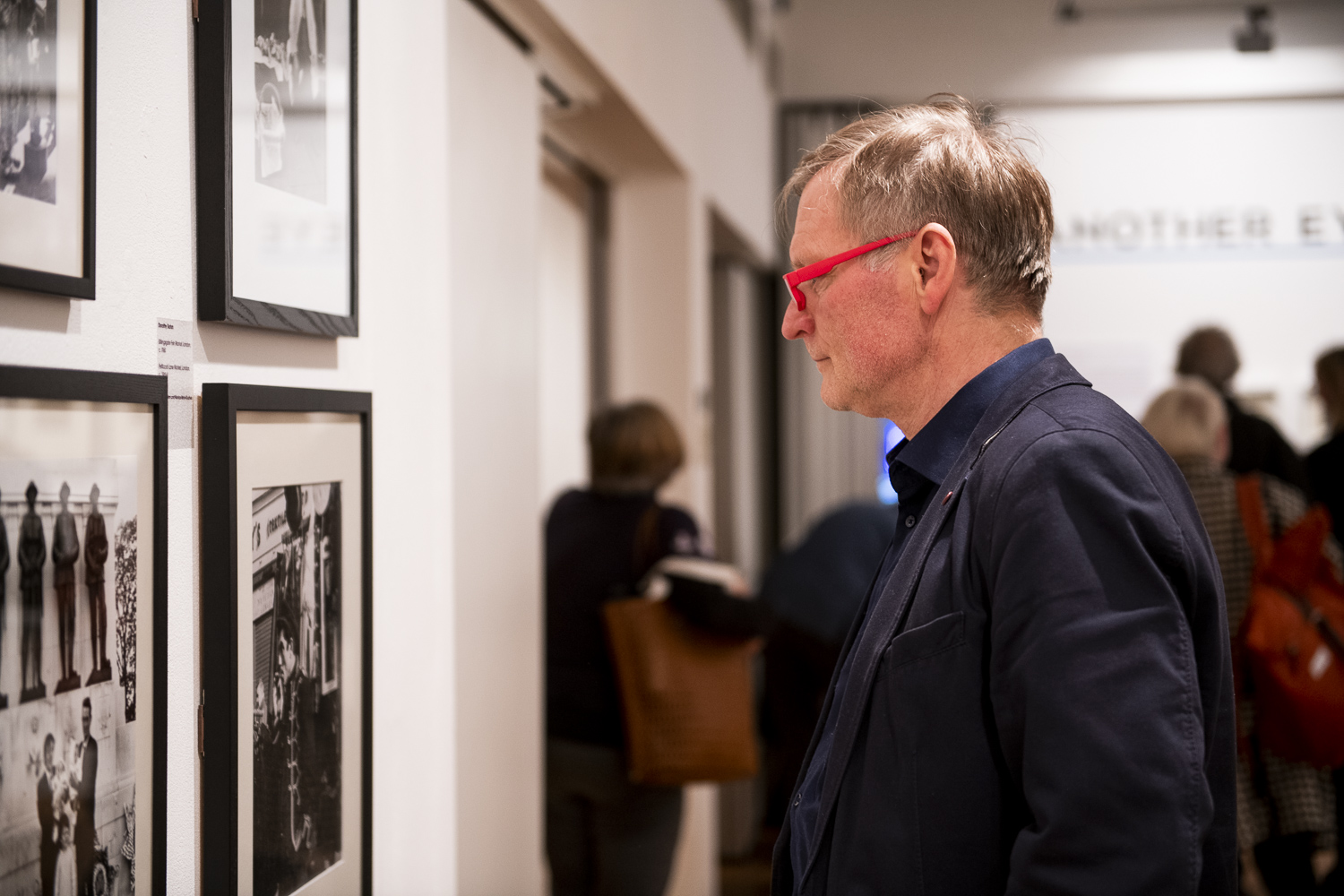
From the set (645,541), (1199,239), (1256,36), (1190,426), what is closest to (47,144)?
(645,541)

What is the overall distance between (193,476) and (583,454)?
116 inches

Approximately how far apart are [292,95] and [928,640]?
794mm

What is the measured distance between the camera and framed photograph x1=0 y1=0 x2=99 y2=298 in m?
0.70

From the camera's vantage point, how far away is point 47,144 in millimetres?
738

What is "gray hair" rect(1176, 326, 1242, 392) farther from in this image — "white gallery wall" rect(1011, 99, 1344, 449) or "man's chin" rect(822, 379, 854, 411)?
"man's chin" rect(822, 379, 854, 411)

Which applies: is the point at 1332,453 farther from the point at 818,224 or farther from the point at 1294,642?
the point at 818,224

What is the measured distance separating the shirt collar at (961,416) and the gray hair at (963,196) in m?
0.05

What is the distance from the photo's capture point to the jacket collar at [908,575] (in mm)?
950

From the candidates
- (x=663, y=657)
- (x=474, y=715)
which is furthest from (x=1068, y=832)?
(x=663, y=657)

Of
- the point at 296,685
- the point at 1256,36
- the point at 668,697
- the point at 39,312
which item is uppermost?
the point at 1256,36

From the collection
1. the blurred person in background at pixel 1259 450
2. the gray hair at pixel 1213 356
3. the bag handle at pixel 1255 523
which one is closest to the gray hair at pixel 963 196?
the bag handle at pixel 1255 523

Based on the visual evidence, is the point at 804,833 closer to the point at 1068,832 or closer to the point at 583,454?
the point at 1068,832

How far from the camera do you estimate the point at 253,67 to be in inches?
39.3

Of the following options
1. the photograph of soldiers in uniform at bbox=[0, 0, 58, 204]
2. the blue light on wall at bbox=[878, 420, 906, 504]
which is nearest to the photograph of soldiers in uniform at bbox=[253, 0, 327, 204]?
the photograph of soldiers in uniform at bbox=[0, 0, 58, 204]
